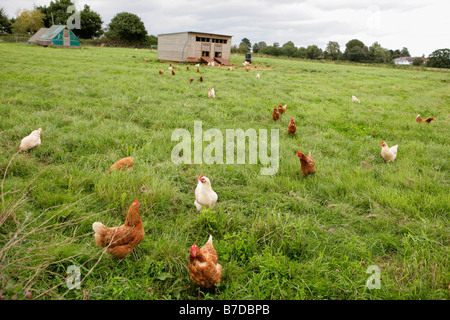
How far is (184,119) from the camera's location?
596 cm

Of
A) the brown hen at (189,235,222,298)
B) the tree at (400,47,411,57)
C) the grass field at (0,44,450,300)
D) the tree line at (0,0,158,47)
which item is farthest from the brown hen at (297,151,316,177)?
the tree at (400,47,411,57)

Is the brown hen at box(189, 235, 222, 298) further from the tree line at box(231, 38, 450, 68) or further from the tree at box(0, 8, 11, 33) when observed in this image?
the tree at box(0, 8, 11, 33)

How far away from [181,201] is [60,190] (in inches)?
55.8

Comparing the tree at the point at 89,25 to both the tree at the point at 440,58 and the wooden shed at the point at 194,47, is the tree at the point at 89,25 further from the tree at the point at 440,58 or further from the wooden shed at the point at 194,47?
the tree at the point at 440,58

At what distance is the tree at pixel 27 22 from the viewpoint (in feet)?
154

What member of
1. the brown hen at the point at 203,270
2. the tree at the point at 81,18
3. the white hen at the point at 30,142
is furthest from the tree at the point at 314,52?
the brown hen at the point at 203,270

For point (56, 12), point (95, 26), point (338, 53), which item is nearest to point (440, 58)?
point (338, 53)

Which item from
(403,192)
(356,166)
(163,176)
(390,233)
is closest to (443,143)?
(356,166)

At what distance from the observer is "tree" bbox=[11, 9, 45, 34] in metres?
46.8

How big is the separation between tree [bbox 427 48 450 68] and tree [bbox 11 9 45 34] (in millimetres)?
74870

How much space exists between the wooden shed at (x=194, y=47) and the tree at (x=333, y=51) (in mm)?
48590

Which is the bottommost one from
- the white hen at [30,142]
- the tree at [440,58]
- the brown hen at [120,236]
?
the brown hen at [120,236]
